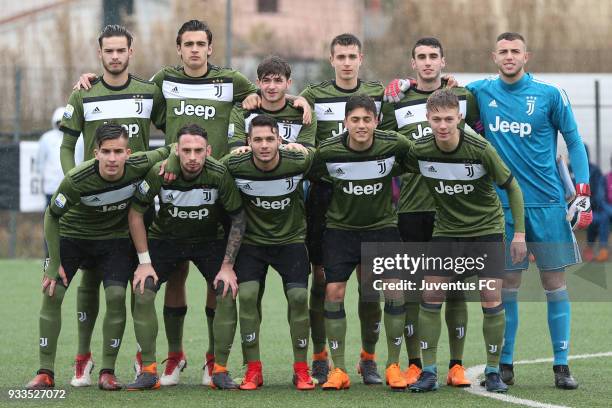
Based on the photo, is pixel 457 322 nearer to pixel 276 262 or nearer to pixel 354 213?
pixel 354 213

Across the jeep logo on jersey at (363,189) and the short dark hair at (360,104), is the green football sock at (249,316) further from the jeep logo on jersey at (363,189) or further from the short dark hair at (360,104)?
the short dark hair at (360,104)

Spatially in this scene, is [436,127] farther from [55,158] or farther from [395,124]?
[55,158]

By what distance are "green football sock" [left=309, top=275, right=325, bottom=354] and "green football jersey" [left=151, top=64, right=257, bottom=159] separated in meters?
1.12

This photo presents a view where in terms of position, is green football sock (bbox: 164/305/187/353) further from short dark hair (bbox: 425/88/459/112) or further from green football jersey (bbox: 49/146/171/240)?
short dark hair (bbox: 425/88/459/112)

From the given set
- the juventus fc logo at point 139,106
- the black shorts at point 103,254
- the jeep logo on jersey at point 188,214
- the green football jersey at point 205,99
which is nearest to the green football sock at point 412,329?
the jeep logo on jersey at point 188,214

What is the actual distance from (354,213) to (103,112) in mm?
1801

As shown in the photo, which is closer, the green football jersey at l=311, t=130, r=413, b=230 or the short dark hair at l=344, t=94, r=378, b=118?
the short dark hair at l=344, t=94, r=378, b=118

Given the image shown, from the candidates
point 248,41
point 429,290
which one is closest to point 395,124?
point 429,290

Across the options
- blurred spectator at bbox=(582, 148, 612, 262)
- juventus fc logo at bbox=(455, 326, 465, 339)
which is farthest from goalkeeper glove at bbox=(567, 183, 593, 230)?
blurred spectator at bbox=(582, 148, 612, 262)

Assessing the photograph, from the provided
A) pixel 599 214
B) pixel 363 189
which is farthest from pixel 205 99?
pixel 599 214

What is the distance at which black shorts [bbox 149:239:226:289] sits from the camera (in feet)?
26.5

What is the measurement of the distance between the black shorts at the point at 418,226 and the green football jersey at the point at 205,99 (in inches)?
51.7

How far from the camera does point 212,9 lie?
23.3 meters

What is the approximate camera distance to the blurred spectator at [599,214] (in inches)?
679
